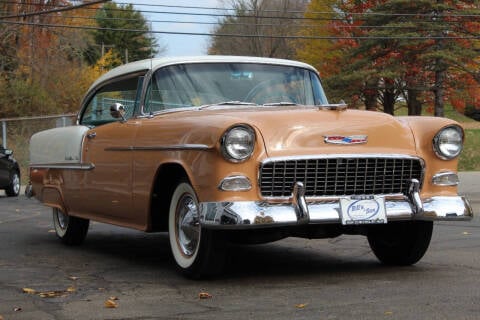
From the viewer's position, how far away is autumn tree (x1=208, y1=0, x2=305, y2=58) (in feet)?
197

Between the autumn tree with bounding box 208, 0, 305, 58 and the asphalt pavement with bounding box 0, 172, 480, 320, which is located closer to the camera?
the asphalt pavement with bounding box 0, 172, 480, 320

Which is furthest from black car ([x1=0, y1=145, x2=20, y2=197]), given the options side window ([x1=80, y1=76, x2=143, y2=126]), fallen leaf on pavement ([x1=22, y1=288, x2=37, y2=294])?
fallen leaf on pavement ([x1=22, y1=288, x2=37, y2=294])

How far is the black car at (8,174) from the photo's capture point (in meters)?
18.7

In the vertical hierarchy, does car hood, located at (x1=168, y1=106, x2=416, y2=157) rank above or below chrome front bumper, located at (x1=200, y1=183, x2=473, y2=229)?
above

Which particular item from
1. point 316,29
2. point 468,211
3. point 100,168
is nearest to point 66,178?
point 100,168

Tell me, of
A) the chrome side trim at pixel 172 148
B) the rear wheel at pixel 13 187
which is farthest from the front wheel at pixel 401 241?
the rear wheel at pixel 13 187

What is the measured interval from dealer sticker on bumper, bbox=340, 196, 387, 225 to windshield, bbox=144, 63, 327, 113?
1540mm

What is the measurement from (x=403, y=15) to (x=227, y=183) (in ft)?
115

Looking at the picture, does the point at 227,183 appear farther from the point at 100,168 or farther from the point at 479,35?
the point at 479,35

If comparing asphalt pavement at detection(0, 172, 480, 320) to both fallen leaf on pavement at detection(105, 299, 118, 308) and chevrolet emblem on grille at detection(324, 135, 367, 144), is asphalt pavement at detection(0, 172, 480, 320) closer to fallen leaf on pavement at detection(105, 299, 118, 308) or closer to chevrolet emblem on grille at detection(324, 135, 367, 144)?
fallen leaf on pavement at detection(105, 299, 118, 308)

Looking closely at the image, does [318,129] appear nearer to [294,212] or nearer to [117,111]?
[294,212]

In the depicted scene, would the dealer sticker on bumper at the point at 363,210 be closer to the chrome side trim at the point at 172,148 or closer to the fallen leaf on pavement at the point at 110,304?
the chrome side trim at the point at 172,148

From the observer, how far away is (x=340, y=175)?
625cm

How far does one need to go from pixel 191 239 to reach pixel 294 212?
3.16 ft
